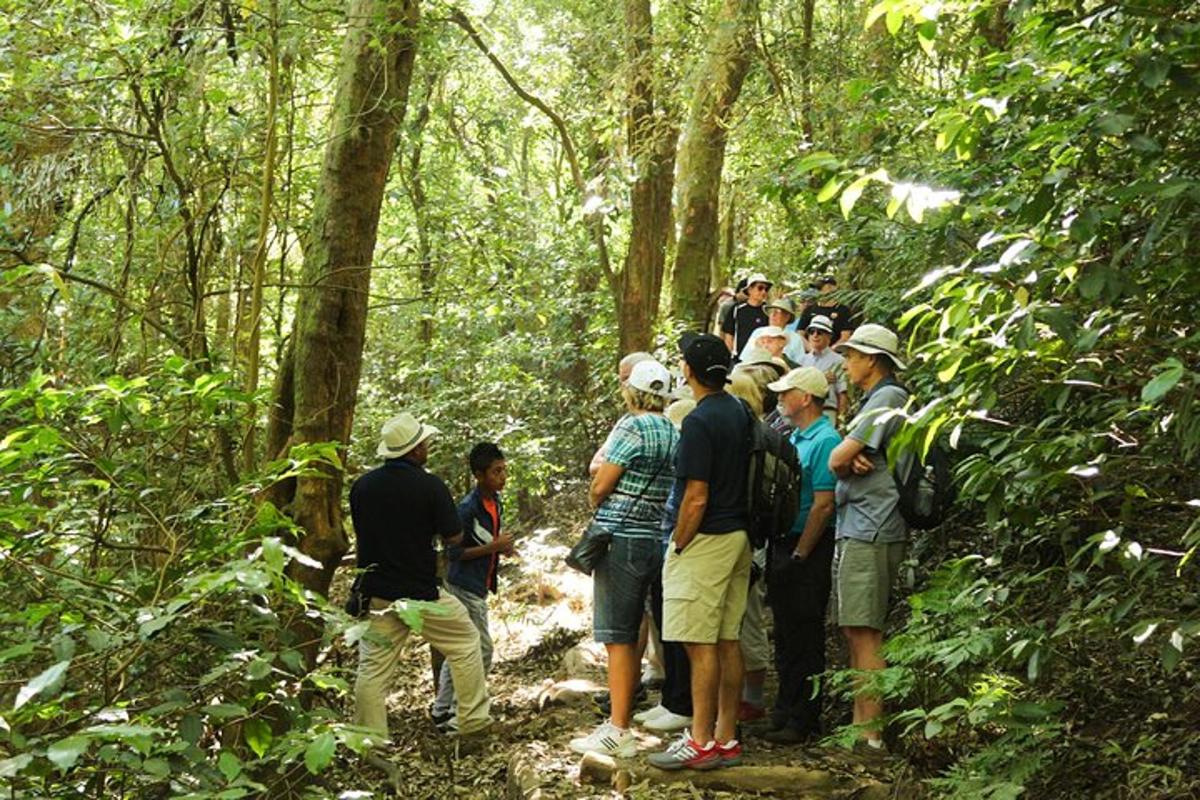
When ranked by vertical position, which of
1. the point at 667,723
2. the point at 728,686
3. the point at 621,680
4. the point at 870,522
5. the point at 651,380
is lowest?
the point at 667,723

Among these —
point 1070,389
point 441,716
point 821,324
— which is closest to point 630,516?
point 441,716

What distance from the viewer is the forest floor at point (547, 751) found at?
5512 millimetres

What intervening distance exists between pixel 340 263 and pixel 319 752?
12.4 ft

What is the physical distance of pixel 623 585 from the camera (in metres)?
6.22

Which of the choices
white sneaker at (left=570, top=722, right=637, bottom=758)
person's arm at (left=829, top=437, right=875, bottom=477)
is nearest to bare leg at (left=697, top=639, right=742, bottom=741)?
white sneaker at (left=570, top=722, right=637, bottom=758)

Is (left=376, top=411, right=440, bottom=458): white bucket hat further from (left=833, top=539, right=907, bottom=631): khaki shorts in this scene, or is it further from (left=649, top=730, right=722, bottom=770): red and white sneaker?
(left=833, top=539, right=907, bottom=631): khaki shorts

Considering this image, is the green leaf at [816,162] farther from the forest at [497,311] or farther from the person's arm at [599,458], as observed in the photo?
the person's arm at [599,458]

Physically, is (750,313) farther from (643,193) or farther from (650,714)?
(650,714)

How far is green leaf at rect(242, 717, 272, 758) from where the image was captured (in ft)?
12.0

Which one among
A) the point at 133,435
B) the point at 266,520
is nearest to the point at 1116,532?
the point at 266,520

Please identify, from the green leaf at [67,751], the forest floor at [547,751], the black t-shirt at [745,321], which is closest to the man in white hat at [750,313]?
the black t-shirt at [745,321]

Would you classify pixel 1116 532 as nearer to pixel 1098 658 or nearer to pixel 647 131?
pixel 1098 658

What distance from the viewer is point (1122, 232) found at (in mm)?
4406

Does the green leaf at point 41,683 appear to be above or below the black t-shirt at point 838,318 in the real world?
below
